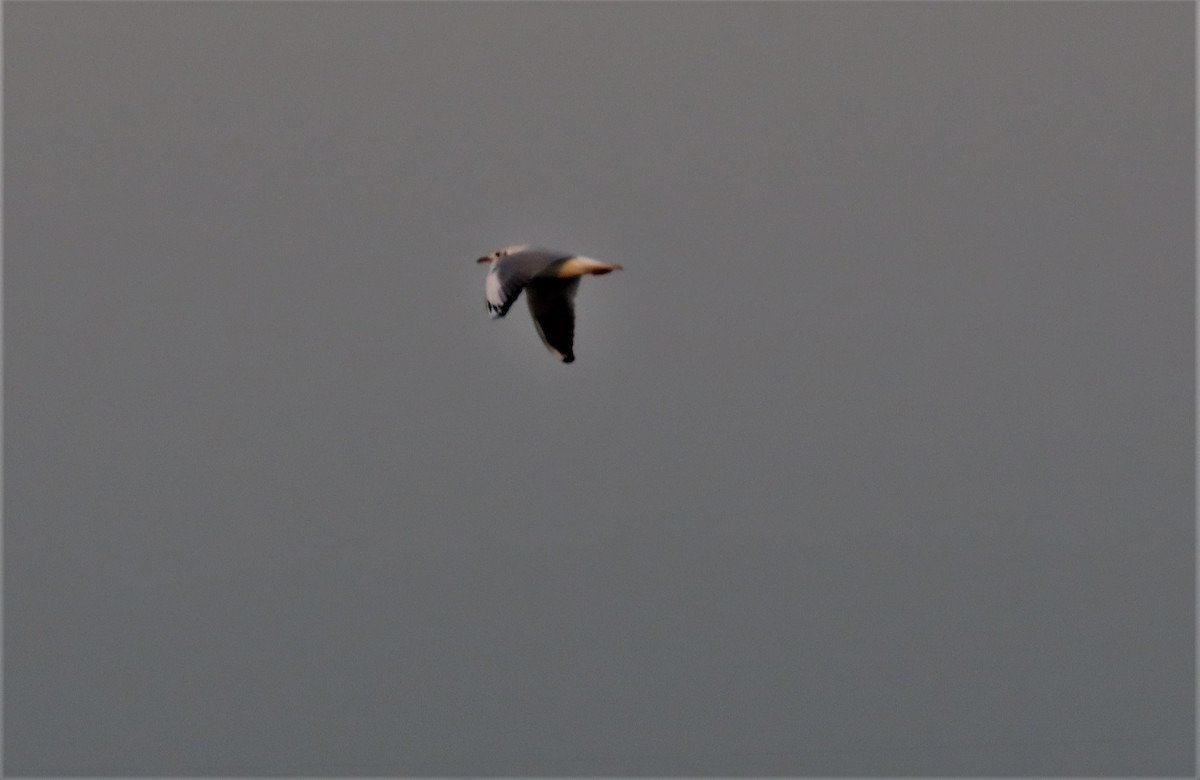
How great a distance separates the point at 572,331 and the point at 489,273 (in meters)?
1.04

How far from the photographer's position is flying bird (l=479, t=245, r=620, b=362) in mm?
10695

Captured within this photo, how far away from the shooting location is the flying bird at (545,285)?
10.7 meters

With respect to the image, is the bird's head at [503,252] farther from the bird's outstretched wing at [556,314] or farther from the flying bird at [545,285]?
the bird's outstretched wing at [556,314]

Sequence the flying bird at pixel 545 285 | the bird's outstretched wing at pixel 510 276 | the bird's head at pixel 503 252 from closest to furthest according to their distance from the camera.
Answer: the bird's outstretched wing at pixel 510 276
the flying bird at pixel 545 285
the bird's head at pixel 503 252

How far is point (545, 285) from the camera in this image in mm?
11625

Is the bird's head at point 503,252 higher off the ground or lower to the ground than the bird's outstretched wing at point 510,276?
higher

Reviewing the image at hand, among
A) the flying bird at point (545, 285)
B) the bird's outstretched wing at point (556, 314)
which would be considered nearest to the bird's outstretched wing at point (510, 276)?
the flying bird at point (545, 285)

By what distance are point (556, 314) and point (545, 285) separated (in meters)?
0.23

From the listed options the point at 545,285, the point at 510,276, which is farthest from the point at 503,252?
the point at 510,276

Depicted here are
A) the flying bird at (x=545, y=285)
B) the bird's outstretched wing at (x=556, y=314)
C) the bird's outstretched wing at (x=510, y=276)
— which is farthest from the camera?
the bird's outstretched wing at (x=556, y=314)

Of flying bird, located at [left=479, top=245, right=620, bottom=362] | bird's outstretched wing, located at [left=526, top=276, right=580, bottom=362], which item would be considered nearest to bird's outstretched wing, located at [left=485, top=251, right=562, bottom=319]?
flying bird, located at [left=479, top=245, right=620, bottom=362]

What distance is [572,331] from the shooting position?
1183 cm

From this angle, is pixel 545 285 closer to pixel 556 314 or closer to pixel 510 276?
pixel 556 314

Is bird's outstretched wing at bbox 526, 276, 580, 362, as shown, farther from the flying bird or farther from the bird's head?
the bird's head
